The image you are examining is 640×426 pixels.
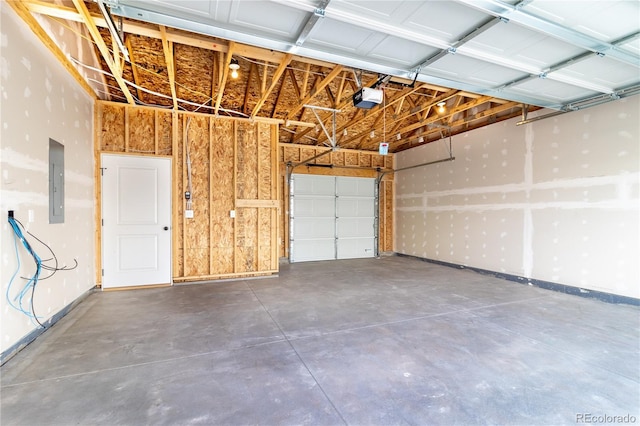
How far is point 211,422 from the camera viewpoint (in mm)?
1860

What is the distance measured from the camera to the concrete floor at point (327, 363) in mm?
1987

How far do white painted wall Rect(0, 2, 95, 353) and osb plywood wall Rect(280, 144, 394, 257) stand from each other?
4687 mm

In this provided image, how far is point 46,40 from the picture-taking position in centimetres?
323

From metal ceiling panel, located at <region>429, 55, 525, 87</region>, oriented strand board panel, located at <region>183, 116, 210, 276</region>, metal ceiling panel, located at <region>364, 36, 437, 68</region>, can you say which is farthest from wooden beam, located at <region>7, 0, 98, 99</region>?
metal ceiling panel, located at <region>429, 55, 525, 87</region>

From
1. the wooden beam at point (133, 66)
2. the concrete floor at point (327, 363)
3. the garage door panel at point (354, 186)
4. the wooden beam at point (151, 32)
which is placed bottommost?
the concrete floor at point (327, 363)

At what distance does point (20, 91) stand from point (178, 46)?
2396 millimetres

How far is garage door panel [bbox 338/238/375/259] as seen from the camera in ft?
29.5

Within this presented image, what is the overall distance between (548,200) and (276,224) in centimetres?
547

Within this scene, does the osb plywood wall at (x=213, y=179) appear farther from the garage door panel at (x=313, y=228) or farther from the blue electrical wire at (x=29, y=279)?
the blue electrical wire at (x=29, y=279)

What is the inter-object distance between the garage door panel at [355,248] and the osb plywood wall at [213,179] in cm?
313

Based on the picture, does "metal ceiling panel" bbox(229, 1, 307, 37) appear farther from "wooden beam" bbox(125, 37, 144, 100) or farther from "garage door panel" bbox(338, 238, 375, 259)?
"garage door panel" bbox(338, 238, 375, 259)

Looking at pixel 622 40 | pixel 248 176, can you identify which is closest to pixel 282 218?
pixel 248 176

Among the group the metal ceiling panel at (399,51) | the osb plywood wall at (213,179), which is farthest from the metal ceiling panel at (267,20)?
the osb plywood wall at (213,179)

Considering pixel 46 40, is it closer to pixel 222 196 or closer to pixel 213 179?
pixel 213 179
